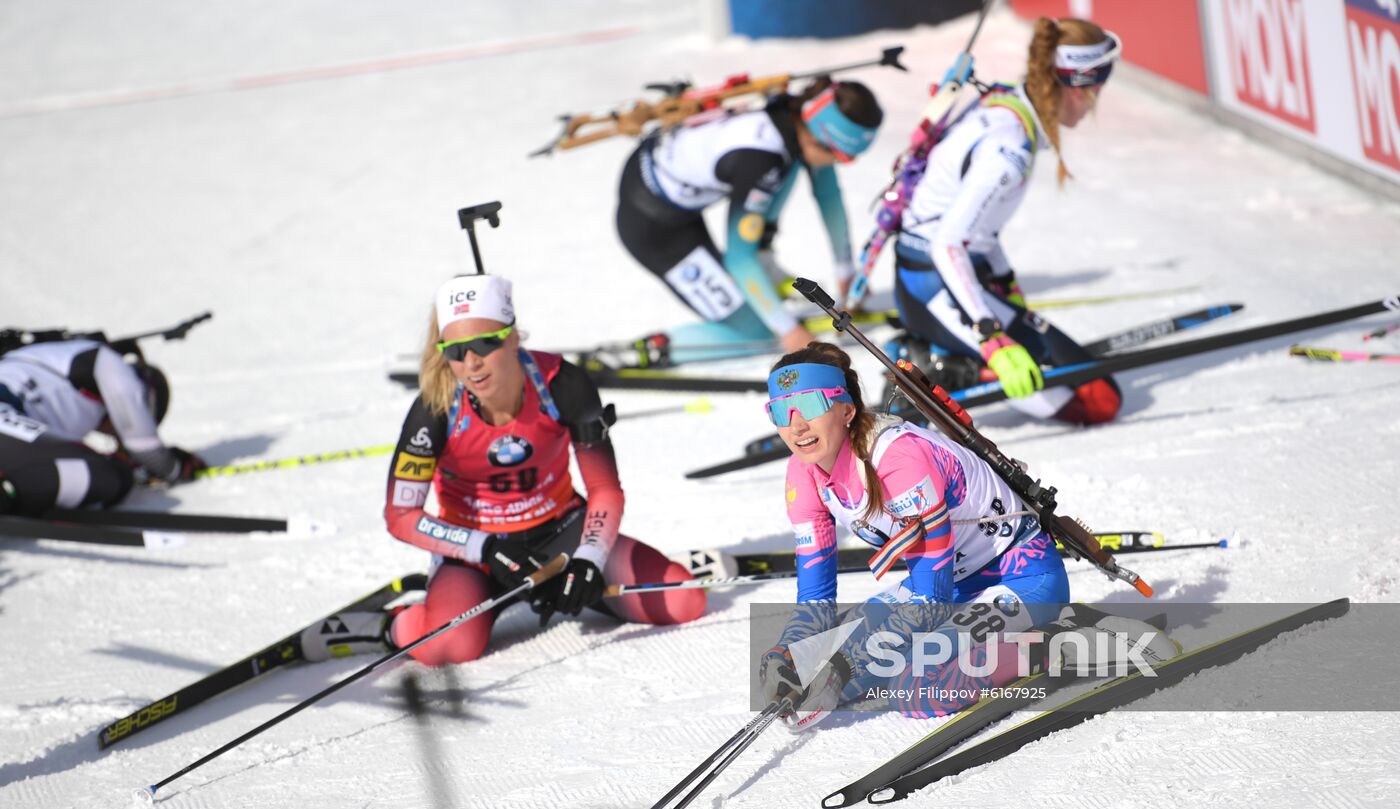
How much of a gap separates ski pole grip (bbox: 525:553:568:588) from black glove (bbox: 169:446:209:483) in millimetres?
3121

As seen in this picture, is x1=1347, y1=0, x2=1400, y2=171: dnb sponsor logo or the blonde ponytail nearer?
the blonde ponytail

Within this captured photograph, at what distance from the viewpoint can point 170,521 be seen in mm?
5883

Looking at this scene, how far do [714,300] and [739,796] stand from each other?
4091 millimetres

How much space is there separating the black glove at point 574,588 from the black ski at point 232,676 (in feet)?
1.84

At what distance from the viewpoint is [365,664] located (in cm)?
462

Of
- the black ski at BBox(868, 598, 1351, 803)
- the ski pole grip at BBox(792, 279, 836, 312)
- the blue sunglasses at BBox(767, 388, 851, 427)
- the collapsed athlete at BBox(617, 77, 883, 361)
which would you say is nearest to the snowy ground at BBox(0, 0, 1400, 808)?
the black ski at BBox(868, 598, 1351, 803)

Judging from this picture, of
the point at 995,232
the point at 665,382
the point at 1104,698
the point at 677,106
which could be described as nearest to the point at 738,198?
the point at 677,106

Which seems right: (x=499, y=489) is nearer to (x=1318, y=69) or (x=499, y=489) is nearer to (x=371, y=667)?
(x=371, y=667)

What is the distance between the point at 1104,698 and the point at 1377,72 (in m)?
5.08

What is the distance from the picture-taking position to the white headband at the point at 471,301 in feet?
13.8

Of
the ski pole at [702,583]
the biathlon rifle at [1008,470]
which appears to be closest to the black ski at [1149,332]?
the ski pole at [702,583]

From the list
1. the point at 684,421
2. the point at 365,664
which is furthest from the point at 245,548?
the point at 684,421

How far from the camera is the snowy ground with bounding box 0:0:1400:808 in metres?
3.72

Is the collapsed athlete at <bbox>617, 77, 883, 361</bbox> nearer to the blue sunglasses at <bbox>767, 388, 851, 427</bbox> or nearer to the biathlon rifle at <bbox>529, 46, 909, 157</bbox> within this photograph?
the biathlon rifle at <bbox>529, 46, 909, 157</bbox>
